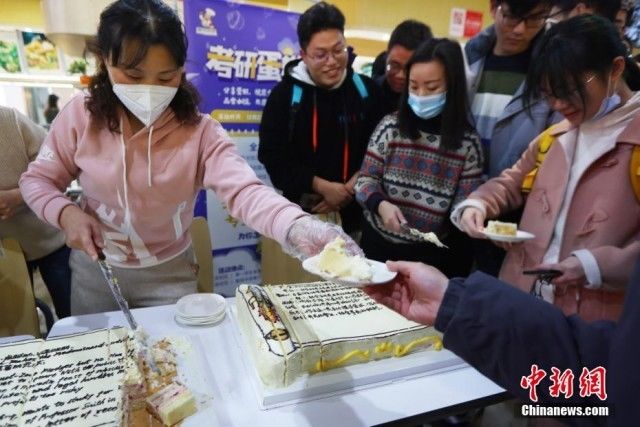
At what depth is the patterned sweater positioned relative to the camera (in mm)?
2039

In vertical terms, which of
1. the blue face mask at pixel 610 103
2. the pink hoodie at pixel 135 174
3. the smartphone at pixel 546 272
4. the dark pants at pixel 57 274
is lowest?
the dark pants at pixel 57 274

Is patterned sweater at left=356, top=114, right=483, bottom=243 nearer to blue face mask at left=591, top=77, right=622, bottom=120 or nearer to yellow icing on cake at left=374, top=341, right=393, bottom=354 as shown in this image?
blue face mask at left=591, top=77, right=622, bottom=120

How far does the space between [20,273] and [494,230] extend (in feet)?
7.07

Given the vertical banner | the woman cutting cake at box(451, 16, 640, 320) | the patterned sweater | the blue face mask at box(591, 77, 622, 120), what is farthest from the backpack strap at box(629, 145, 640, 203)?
the vertical banner

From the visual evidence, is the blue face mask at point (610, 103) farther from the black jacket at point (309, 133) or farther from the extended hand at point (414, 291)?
the black jacket at point (309, 133)

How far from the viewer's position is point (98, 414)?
102 cm

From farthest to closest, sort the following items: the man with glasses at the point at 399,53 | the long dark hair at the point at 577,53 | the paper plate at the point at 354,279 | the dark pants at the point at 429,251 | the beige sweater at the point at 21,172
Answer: the man with glasses at the point at 399,53, the dark pants at the point at 429,251, the beige sweater at the point at 21,172, the long dark hair at the point at 577,53, the paper plate at the point at 354,279

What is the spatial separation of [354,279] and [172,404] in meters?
0.60

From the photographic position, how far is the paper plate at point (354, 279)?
1064 millimetres

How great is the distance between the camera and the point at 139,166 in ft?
4.86

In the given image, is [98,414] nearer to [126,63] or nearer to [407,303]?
[407,303]

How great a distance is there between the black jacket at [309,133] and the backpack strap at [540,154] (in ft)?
3.42

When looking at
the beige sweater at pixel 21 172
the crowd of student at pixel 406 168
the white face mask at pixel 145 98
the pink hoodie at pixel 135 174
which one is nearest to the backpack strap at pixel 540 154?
the crowd of student at pixel 406 168

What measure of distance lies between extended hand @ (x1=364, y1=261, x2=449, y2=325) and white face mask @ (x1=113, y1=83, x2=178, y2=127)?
3.18ft
